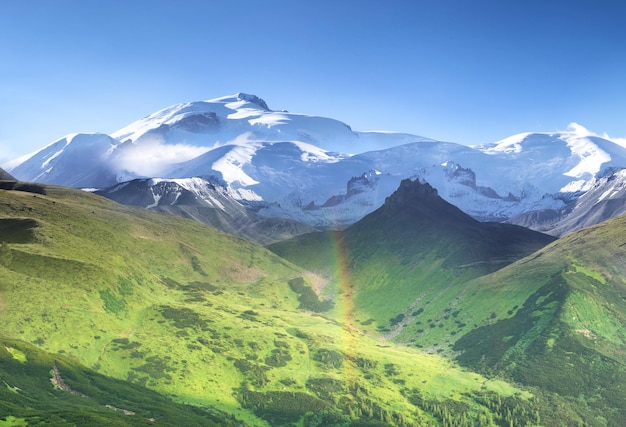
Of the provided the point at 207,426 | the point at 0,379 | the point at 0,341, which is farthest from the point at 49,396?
the point at 207,426

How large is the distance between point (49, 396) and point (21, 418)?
34804mm

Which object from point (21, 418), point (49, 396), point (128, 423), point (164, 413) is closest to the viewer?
point (21, 418)

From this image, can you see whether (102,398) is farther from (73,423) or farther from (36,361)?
(73,423)

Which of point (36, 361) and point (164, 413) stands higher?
point (36, 361)

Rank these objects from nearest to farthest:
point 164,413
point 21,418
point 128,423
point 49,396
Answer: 1. point 21,418
2. point 128,423
3. point 49,396
4. point 164,413

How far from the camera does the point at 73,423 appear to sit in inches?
6152

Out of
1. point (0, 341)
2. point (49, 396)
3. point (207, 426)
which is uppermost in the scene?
point (0, 341)

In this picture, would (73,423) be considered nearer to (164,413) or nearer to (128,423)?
(128,423)

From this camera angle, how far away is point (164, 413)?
644ft

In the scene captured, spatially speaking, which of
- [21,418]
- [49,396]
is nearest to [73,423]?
[21,418]

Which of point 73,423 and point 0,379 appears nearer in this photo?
point 73,423

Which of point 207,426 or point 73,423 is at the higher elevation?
point 73,423

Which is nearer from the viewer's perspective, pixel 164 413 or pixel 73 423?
pixel 73 423

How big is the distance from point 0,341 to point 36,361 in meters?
14.0
